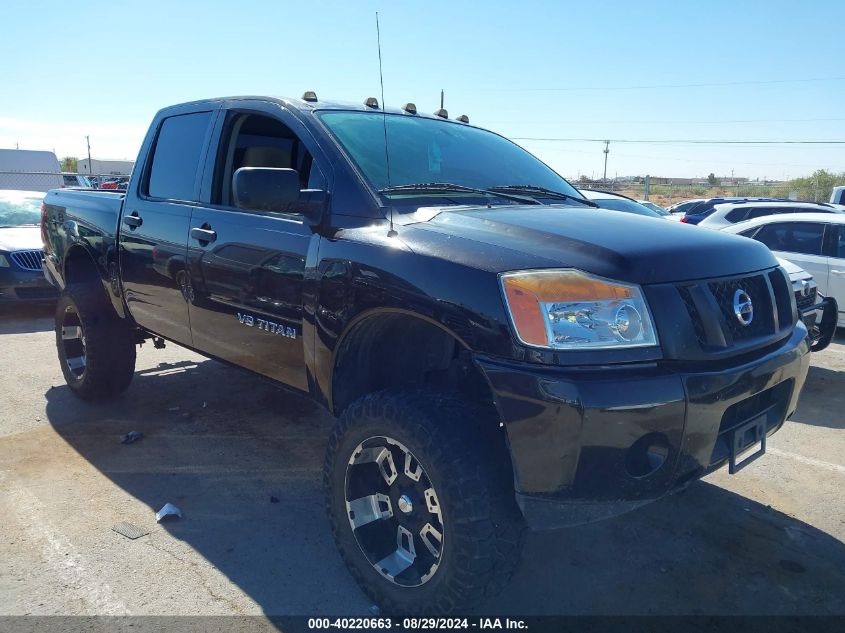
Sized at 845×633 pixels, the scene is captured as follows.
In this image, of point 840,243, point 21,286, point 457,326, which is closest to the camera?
point 457,326

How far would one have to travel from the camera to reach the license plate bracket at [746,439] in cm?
235

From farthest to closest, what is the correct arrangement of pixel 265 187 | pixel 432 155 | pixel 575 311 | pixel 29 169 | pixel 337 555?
pixel 29 169
pixel 432 155
pixel 337 555
pixel 265 187
pixel 575 311

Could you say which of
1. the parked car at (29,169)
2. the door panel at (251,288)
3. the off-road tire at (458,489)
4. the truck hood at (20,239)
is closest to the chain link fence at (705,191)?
the parked car at (29,169)

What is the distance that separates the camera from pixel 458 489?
2.21 metres

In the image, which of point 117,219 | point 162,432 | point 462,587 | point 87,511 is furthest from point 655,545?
point 117,219

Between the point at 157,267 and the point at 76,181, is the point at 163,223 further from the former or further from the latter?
the point at 76,181

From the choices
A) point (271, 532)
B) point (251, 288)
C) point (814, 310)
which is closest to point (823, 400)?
point (814, 310)

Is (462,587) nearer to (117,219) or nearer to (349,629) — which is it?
(349,629)

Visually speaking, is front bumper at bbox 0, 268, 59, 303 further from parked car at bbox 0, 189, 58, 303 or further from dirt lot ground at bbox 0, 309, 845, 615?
dirt lot ground at bbox 0, 309, 845, 615

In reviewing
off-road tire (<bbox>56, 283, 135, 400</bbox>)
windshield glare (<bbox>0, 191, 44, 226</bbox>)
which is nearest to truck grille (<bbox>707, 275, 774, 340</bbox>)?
off-road tire (<bbox>56, 283, 135, 400</bbox>)

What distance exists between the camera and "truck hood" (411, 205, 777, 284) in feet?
7.29

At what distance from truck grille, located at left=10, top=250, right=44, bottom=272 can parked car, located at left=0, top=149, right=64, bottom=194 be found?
11.2m

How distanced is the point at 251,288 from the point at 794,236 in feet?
22.1

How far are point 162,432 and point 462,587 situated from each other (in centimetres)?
291
